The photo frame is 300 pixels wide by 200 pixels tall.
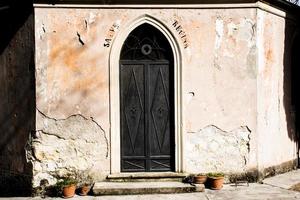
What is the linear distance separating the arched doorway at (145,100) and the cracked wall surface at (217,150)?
0.42 metres

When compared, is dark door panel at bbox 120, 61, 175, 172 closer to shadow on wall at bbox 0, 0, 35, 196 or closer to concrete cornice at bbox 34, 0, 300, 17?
concrete cornice at bbox 34, 0, 300, 17

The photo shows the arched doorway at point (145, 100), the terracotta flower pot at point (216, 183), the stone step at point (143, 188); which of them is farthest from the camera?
the arched doorway at point (145, 100)

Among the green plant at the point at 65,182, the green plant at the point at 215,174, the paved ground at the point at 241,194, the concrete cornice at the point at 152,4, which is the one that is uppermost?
the concrete cornice at the point at 152,4

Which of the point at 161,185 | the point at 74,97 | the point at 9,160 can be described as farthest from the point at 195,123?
the point at 9,160

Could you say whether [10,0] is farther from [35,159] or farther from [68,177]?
[68,177]

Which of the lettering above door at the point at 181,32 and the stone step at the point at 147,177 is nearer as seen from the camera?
the stone step at the point at 147,177

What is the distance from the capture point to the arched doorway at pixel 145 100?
322 inches

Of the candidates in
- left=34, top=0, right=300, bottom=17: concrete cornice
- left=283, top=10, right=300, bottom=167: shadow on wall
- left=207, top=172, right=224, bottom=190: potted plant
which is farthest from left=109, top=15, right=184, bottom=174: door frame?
left=283, top=10, right=300, bottom=167: shadow on wall

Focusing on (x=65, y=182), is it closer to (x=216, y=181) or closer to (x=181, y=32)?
(x=216, y=181)

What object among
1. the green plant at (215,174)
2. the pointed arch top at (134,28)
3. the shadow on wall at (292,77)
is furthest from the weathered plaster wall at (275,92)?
the pointed arch top at (134,28)

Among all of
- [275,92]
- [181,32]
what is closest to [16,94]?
[181,32]

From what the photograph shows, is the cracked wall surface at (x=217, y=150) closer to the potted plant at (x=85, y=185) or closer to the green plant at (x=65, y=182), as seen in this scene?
the potted plant at (x=85, y=185)

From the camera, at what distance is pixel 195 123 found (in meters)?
8.04

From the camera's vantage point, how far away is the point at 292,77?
9.70m
